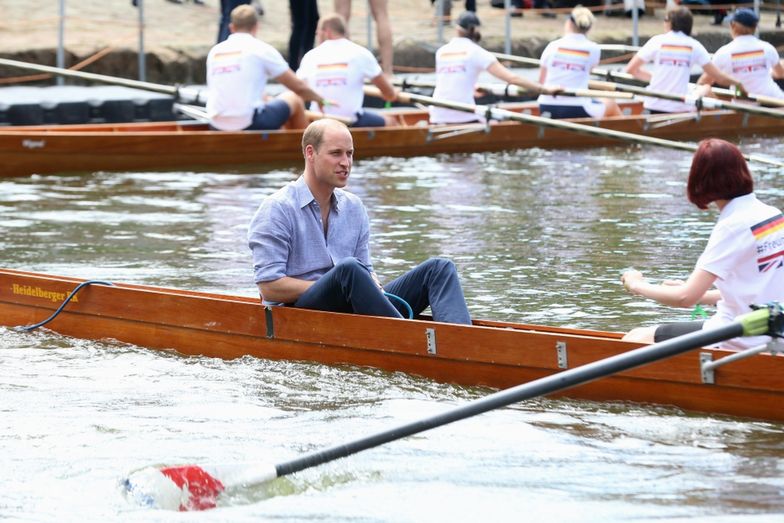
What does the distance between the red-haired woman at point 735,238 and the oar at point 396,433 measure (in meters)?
0.60

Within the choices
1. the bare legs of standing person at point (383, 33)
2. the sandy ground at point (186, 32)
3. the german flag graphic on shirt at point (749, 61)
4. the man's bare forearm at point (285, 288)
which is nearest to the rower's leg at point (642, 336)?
the man's bare forearm at point (285, 288)

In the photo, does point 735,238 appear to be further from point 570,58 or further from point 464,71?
point 570,58

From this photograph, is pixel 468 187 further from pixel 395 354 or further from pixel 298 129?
pixel 395 354

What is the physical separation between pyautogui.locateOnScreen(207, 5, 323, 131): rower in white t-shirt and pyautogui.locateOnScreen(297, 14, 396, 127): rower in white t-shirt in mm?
267

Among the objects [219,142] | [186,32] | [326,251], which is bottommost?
[219,142]

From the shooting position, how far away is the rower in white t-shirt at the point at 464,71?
47.6 ft

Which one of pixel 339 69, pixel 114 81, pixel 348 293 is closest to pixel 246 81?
pixel 339 69

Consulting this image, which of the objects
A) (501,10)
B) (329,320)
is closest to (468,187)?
(329,320)

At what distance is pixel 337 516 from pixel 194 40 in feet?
48.1

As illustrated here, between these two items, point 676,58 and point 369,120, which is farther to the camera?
point 676,58

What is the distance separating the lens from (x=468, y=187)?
12.6 metres

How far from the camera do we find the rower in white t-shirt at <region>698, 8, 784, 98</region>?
1523 cm

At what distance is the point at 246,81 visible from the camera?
13000mm

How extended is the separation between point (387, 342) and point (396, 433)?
145 centimetres
